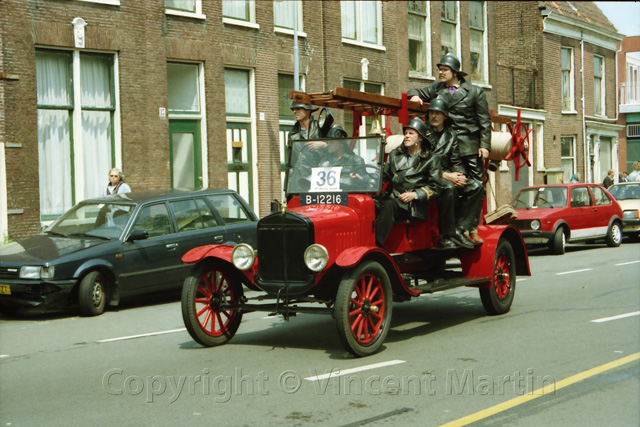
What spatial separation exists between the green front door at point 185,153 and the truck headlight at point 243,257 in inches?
488

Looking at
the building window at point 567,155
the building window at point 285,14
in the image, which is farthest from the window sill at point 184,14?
the building window at point 567,155

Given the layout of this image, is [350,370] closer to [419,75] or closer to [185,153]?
[185,153]

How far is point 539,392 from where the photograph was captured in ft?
20.6

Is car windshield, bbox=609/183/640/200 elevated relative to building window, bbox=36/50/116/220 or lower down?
lower down

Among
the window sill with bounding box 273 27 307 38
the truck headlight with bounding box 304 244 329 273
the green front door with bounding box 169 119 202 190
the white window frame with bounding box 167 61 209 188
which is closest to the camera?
the truck headlight with bounding box 304 244 329 273

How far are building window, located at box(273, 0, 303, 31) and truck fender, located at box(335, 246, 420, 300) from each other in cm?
1570

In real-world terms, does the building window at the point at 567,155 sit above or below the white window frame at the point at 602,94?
below

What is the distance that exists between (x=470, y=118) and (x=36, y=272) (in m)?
6.00

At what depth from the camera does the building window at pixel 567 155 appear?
3884 centimetres

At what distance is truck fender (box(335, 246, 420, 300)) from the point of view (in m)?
7.48

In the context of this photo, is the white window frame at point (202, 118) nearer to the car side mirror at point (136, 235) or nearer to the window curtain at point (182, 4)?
the window curtain at point (182, 4)

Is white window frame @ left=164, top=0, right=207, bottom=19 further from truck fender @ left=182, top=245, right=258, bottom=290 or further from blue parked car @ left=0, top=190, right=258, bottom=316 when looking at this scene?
truck fender @ left=182, top=245, right=258, bottom=290

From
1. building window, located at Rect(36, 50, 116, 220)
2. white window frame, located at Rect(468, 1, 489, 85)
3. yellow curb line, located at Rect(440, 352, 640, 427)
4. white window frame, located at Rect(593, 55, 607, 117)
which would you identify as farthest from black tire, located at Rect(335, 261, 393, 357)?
white window frame, located at Rect(593, 55, 607, 117)

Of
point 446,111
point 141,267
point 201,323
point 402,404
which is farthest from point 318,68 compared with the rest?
point 402,404
